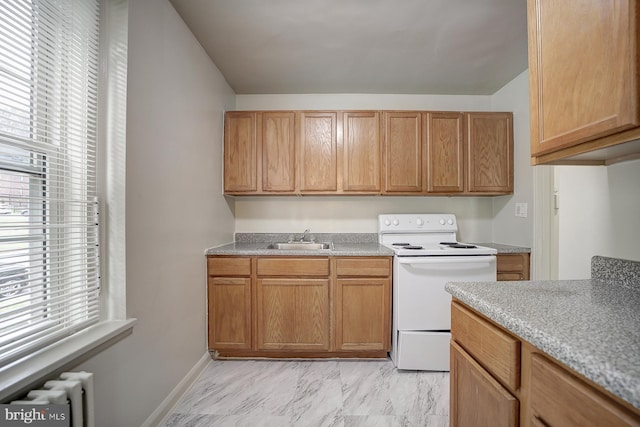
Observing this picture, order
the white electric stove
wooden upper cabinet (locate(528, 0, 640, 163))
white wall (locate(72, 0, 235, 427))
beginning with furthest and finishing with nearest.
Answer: the white electric stove → white wall (locate(72, 0, 235, 427)) → wooden upper cabinet (locate(528, 0, 640, 163))

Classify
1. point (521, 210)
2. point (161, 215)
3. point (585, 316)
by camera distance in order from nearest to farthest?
point (585, 316) → point (161, 215) → point (521, 210)

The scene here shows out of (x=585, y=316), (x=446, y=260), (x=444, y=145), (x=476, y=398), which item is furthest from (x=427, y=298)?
(x=585, y=316)

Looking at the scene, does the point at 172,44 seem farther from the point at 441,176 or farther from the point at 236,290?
the point at 441,176

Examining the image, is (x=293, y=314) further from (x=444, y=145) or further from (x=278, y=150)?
(x=444, y=145)

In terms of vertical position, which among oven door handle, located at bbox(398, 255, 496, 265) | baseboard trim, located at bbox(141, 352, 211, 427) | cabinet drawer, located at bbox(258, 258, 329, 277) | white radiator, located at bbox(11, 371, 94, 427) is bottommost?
baseboard trim, located at bbox(141, 352, 211, 427)

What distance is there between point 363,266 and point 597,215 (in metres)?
1.47

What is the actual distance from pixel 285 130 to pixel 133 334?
1.96 meters

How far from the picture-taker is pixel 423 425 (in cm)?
166

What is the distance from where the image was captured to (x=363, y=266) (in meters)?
2.36

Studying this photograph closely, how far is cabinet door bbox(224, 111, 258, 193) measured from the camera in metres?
2.67

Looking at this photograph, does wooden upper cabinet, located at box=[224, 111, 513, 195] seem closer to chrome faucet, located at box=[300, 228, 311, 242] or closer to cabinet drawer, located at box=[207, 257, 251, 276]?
chrome faucet, located at box=[300, 228, 311, 242]

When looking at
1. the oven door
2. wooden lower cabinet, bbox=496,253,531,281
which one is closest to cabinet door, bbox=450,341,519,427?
the oven door

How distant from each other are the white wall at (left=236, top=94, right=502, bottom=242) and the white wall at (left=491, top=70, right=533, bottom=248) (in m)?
0.19

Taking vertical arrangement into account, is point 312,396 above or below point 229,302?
below
